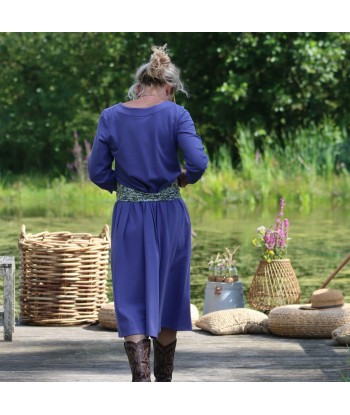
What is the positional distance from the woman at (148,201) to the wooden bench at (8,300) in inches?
65.2

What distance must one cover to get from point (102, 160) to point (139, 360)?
2.64 ft

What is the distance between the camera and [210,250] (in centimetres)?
1151

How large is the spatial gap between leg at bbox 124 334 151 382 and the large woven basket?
7.06ft

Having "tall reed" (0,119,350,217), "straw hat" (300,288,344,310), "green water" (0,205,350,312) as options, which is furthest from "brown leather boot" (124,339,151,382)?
"tall reed" (0,119,350,217)

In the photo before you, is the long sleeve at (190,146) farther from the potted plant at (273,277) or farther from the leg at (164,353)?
the potted plant at (273,277)

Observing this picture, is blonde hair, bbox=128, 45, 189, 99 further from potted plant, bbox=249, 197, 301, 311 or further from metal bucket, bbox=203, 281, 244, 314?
potted plant, bbox=249, 197, 301, 311

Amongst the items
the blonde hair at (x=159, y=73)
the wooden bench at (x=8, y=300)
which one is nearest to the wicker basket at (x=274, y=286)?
the wooden bench at (x=8, y=300)

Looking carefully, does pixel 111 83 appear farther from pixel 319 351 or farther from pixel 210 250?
pixel 319 351

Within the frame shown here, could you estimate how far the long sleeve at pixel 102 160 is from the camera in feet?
15.3

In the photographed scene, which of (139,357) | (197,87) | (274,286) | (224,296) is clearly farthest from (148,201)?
(197,87)

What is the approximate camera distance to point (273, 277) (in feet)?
23.7

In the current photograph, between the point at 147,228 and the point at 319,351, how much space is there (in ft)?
5.17

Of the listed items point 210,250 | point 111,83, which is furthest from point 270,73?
point 210,250

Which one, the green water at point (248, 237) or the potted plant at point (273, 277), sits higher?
the potted plant at point (273, 277)
